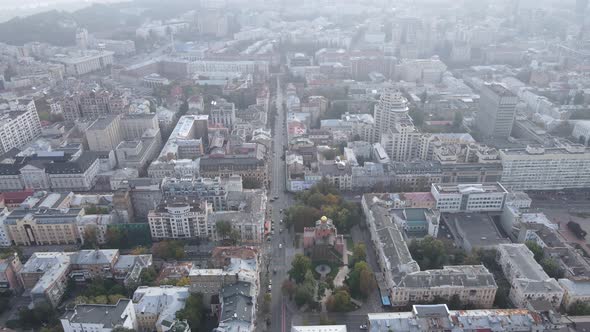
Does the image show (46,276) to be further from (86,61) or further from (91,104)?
(86,61)

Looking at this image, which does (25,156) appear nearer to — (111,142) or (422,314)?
(111,142)

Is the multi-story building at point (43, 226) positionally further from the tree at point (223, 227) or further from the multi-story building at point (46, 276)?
the tree at point (223, 227)

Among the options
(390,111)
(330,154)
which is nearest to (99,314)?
(330,154)

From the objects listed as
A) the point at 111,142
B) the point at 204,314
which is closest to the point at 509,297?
the point at 204,314

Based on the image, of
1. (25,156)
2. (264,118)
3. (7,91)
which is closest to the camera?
(25,156)

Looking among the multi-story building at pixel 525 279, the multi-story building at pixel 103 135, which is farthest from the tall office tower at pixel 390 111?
the multi-story building at pixel 103 135
